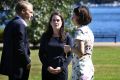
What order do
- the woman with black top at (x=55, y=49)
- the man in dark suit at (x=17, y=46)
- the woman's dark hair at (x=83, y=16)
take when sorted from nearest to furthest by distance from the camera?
the woman's dark hair at (x=83, y=16), the man in dark suit at (x=17, y=46), the woman with black top at (x=55, y=49)

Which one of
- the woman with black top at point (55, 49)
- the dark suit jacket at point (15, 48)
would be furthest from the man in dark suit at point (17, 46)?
the woman with black top at point (55, 49)

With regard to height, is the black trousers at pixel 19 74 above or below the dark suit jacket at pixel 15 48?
below

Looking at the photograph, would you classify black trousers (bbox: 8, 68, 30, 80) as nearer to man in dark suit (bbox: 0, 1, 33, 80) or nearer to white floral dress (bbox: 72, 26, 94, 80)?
man in dark suit (bbox: 0, 1, 33, 80)

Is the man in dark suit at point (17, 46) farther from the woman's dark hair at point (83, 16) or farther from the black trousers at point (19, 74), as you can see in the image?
the woman's dark hair at point (83, 16)

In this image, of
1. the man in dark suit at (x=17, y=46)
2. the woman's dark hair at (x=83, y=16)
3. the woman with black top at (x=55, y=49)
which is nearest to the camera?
the woman's dark hair at (x=83, y=16)

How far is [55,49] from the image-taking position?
823cm

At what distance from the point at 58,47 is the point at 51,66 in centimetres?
32

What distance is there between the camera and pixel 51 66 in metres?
8.23

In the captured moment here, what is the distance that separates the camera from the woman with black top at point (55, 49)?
8.20 meters

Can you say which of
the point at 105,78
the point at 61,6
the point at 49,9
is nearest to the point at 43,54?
the point at 105,78

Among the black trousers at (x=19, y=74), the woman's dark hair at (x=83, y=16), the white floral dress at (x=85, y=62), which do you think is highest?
the woman's dark hair at (x=83, y=16)

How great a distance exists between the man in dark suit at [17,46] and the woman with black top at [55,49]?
310 millimetres

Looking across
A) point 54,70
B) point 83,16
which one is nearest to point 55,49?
point 54,70

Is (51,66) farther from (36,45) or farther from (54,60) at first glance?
(36,45)
